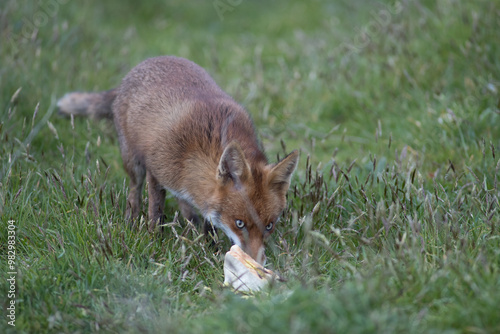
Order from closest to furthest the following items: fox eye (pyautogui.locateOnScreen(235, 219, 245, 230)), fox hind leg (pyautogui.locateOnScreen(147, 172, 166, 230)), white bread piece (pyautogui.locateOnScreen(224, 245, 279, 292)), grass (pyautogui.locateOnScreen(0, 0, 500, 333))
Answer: grass (pyautogui.locateOnScreen(0, 0, 500, 333))
white bread piece (pyautogui.locateOnScreen(224, 245, 279, 292))
fox eye (pyautogui.locateOnScreen(235, 219, 245, 230))
fox hind leg (pyautogui.locateOnScreen(147, 172, 166, 230))

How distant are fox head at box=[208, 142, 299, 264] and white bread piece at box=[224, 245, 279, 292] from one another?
28cm

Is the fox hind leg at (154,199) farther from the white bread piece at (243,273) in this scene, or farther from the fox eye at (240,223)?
the white bread piece at (243,273)

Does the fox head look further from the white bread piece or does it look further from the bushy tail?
the bushy tail

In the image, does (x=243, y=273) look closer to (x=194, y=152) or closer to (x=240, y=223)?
(x=240, y=223)

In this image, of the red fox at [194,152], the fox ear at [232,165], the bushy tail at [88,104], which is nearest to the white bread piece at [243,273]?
the red fox at [194,152]

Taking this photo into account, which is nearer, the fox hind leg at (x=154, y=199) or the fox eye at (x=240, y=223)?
the fox eye at (x=240, y=223)

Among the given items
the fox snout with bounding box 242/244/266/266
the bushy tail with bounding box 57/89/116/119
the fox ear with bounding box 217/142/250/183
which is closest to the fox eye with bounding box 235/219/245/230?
the fox snout with bounding box 242/244/266/266

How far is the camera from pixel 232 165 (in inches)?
149

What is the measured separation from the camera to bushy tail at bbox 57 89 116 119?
555 centimetres

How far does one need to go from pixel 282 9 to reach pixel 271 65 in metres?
2.61

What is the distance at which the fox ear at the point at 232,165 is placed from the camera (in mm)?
3673

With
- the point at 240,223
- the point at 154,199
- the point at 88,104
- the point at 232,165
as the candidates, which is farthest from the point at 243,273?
the point at 88,104

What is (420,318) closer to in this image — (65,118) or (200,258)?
(200,258)

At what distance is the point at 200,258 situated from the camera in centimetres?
384
